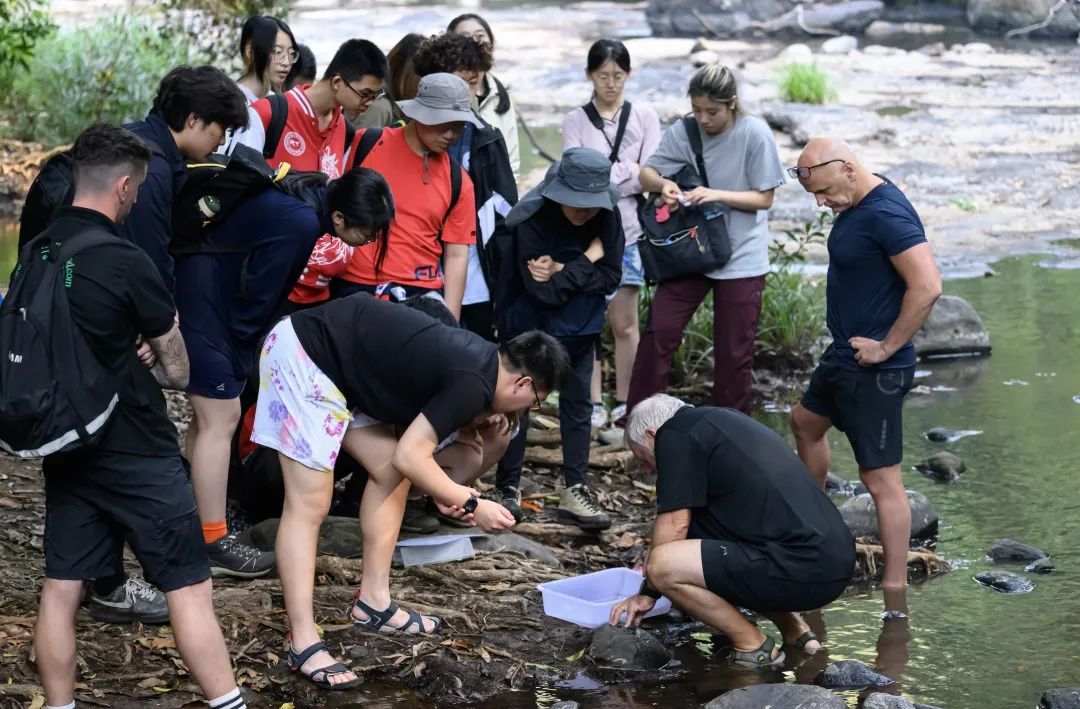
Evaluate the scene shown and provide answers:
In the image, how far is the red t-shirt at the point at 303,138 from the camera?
19.5 feet

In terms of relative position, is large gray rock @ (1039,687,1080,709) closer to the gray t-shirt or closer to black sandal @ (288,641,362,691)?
black sandal @ (288,641,362,691)

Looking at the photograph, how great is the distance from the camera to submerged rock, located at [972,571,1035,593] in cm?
566

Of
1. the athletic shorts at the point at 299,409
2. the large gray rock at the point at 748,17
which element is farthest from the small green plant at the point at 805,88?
the athletic shorts at the point at 299,409

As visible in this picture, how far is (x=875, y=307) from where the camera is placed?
215 inches

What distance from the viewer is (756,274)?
6.87m

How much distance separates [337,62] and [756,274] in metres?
2.35

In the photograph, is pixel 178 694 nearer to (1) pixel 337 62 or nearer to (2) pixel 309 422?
(2) pixel 309 422

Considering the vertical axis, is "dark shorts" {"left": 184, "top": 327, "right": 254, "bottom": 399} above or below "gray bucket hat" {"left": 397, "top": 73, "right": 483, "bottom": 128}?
below

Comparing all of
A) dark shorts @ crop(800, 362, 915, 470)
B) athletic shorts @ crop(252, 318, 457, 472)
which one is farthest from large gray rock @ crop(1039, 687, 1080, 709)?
athletic shorts @ crop(252, 318, 457, 472)

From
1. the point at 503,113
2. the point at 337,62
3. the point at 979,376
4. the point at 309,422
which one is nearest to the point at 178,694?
the point at 309,422

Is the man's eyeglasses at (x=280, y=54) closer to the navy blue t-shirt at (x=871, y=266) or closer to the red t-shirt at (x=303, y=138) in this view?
the red t-shirt at (x=303, y=138)

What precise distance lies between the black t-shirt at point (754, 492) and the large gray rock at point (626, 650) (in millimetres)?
506

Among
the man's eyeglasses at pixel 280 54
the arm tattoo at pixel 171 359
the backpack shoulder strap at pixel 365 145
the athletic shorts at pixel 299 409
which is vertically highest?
the man's eyeglasses at pixel 280 54

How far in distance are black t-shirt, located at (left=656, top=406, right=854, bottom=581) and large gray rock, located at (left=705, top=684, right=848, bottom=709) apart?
433 millimetres
